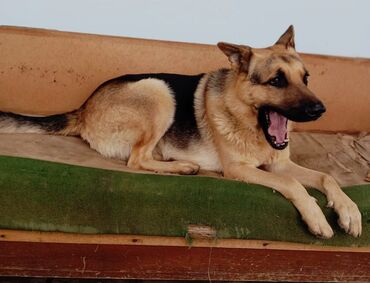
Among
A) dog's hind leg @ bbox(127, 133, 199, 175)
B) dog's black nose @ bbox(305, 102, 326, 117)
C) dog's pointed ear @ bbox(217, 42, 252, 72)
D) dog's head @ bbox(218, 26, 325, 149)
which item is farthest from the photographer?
dog's hind leg @ bbox(127, 133, 199, 175)

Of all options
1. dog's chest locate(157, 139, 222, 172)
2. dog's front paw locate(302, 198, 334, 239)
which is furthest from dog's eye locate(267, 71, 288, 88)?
dog's front paw locate(302, 198, 334, 239)

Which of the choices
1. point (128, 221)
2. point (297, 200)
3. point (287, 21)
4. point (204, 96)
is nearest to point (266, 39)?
point (287, 21)

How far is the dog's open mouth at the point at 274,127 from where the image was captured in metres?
2.63

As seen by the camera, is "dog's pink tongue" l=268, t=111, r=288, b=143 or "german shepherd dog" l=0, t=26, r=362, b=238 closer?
"german shepherd dog" l=0, t=26, r=362, b=238

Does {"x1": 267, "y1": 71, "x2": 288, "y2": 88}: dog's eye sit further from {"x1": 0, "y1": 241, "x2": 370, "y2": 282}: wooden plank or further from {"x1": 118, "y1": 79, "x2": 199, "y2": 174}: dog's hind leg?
{"x1": 0, "y1": 241, "x2": 370, "y2": 282}: wooden plank

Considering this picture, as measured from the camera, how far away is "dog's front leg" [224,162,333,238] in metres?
2.22

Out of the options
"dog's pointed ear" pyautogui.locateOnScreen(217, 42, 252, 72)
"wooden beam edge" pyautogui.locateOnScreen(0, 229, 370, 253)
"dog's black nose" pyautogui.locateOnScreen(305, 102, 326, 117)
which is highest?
"dog's pointed ear" pyautogui.locateOnScreen(217, 42, 252, 72)

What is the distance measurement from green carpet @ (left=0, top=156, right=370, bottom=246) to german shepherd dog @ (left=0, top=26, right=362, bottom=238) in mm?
202

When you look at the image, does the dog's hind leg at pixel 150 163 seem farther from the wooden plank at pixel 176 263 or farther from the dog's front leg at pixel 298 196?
the wooden plank at pixel 176 263

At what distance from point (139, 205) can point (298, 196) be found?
817 mm

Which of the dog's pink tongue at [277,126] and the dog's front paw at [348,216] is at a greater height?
the dog's pink tongue at [277,126]

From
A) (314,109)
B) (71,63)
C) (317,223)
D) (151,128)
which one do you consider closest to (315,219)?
(317,223)

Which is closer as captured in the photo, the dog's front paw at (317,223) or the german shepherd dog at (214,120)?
the dog's front paw at (317,223)

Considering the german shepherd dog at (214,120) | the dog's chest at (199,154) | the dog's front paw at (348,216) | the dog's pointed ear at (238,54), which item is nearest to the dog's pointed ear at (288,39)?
the german shepherd dog at (214,120)
